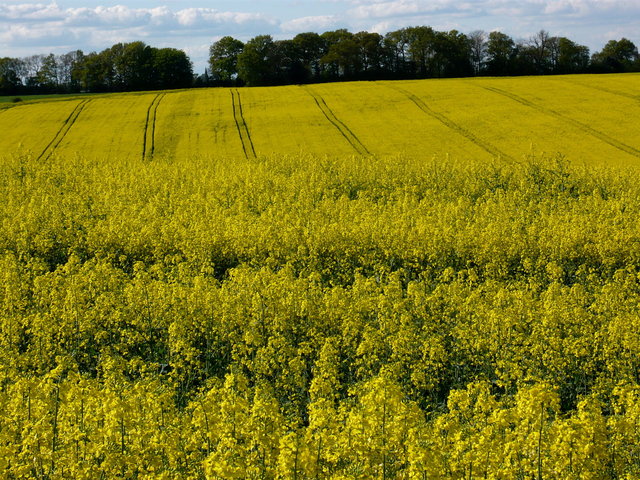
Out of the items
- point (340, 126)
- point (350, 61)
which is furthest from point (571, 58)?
point (340, 126)

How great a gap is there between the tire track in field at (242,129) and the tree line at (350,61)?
2839 centimetres

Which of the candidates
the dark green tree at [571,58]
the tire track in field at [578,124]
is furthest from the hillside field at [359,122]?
the dark green tree at [571,58]

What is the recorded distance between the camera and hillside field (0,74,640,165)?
43812 mm

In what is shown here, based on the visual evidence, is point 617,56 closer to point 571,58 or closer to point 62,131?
point 571,58

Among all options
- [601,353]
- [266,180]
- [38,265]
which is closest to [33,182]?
[266,180]

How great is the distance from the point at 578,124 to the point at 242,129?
24.0m

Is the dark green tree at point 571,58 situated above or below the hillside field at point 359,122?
above

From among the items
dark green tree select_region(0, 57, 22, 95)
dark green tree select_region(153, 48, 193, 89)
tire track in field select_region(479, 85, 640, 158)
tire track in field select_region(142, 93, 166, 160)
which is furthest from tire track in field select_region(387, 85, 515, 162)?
dark green tree select_region(0, 57, 22, 95)

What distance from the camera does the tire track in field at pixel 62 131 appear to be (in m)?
46.2

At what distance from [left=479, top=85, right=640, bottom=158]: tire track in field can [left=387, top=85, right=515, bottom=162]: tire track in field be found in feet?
22.4

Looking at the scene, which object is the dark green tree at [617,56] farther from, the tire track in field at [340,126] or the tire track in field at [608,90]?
the tire track in field at [340,126]

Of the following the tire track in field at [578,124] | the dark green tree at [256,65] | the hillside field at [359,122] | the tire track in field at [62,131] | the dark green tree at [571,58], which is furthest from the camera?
the dark green tree at [571,58]

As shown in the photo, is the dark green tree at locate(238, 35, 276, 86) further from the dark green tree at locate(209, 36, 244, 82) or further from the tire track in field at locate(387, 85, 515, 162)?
the tire track in field at locate(387, 85, 515, 162)

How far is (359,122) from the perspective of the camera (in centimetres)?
5072
